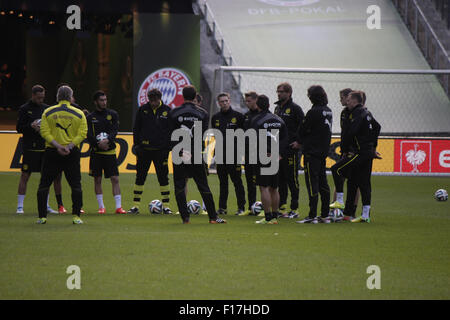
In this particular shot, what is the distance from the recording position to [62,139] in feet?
36.2

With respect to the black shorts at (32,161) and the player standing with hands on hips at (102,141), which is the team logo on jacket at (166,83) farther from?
the black shorts at (32,161)

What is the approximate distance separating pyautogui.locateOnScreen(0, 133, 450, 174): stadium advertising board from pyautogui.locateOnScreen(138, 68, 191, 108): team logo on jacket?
6.33 metres

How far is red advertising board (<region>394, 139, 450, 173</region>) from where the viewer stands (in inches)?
877

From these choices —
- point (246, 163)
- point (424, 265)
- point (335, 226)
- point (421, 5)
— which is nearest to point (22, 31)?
point (421, 5)

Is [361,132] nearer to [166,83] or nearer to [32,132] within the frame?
[32,132]

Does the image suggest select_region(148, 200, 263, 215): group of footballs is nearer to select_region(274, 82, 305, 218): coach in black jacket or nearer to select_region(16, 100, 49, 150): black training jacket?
select_region(274, 82, 305, 218): coach in black jacket

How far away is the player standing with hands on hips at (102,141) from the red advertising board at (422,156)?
11112mm

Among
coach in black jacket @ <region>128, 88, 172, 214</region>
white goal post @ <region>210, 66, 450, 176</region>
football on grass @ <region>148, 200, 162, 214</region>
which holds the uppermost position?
white goal post @ <region>210, 66, 450, 176</region>

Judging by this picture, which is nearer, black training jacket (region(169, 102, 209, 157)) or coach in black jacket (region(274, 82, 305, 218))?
black training jacket (region(169, 102, 209, 157))

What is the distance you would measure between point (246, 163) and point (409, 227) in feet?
10.5

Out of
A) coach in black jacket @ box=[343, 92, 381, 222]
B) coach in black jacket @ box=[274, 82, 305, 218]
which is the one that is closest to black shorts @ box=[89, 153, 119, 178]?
coach in black jacket @ box=[274, 82, 305, 218]

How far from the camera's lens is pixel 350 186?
40.3 feet

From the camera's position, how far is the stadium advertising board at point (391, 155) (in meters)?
22.0
